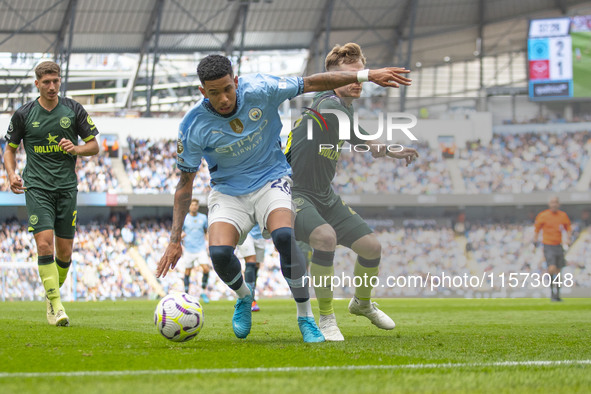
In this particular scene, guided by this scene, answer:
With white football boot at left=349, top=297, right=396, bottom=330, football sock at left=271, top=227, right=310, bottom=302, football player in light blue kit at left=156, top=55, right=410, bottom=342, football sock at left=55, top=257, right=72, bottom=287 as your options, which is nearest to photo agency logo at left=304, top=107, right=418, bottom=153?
football player in light blue kit at left=156, top=55, right=410, bottom=342

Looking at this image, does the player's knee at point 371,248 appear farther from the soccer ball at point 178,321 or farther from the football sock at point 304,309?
the soccer ball at point 178,321

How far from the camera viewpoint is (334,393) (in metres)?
2.89

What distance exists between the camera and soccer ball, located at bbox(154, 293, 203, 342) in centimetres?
504

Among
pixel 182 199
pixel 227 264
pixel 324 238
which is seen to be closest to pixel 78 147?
pixel 182 199

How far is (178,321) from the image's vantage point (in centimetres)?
503

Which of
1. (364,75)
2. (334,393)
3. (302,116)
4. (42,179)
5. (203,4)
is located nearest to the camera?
(334,393)

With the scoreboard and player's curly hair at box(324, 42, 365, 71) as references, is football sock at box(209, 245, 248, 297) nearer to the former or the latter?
player's curly hair at box(324, 42, 365, 71)

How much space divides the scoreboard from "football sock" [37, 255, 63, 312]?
24.3 m

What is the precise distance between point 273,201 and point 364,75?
3.76 feet

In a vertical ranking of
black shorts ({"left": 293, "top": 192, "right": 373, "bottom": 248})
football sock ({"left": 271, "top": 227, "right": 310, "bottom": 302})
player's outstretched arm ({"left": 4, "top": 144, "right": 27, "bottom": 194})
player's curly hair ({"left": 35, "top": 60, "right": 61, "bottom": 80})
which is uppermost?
player's curly hair ({"left": 35, "top": 60, "right": 61, "bottom": 80})

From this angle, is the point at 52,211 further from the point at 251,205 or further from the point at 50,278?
the point at 251,205

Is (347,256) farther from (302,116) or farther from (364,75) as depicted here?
(364,75)

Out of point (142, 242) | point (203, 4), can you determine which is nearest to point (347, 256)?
point (142, 242)

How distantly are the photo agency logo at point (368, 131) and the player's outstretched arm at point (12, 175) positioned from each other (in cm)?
278
